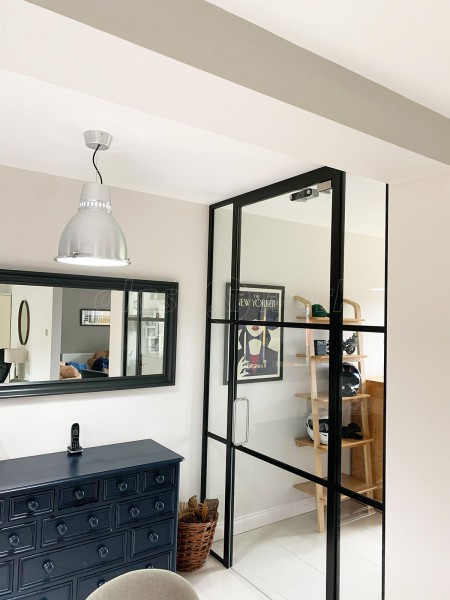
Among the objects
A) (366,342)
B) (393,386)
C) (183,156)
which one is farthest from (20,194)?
(393,386)

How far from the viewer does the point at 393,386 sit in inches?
78.8

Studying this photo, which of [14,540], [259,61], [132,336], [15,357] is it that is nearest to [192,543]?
[14,540]

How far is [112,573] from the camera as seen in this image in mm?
2467

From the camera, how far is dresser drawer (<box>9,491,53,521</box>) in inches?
87.1

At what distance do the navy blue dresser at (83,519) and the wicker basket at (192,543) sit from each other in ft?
0.73

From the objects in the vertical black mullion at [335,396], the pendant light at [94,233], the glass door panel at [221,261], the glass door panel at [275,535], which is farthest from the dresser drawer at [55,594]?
the glass door panel at [221,261]

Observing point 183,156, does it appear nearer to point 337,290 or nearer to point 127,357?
point 337,290

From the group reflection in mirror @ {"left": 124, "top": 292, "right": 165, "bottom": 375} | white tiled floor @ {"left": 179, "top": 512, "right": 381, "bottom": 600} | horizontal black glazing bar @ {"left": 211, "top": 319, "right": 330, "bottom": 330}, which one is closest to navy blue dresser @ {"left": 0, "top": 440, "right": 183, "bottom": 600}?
white tiled floor @ {"left": 179, "top": 512, "right": 381, "bottom": 600}

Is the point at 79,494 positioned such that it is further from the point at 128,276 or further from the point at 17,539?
the point at 128,276

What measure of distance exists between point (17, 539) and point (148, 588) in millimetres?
1078

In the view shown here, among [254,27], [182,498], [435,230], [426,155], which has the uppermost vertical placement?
[254,27]

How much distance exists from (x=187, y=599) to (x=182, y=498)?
73.3 inches

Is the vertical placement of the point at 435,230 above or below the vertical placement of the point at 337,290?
above

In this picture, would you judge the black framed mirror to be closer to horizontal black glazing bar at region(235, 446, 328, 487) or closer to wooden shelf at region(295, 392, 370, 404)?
horizontal black glazing bar at region(235, 446, 328, 487)
